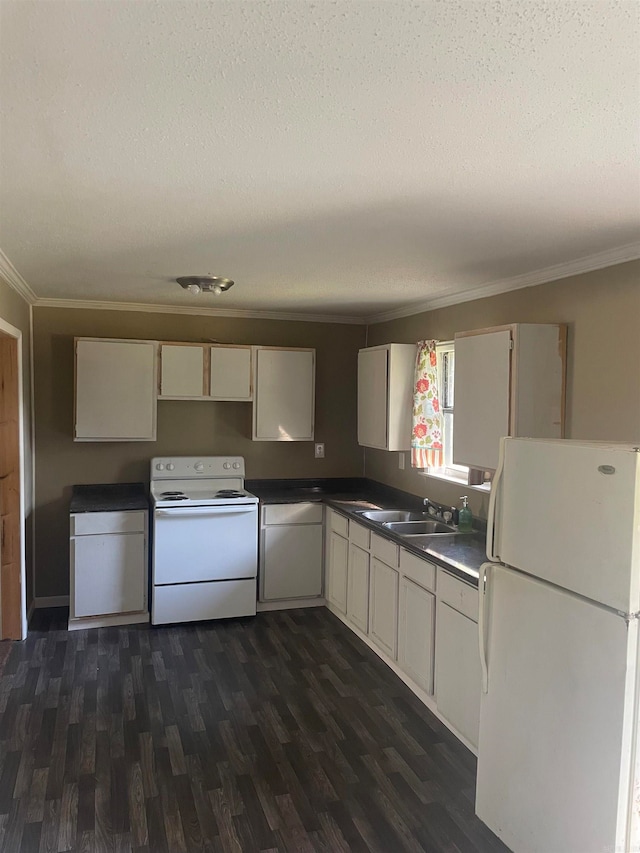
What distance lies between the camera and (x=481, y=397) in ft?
10.8

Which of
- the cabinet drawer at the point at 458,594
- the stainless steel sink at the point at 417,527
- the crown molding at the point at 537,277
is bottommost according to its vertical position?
the cabinet drawer at the point at 458,594

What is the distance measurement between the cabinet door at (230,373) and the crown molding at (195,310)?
38 cm

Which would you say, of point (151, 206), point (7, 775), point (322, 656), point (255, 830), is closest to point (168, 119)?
point (151, 206)

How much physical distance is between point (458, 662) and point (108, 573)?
2.53 m

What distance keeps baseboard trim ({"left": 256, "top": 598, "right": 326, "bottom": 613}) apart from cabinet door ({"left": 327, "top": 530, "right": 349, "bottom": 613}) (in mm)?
138

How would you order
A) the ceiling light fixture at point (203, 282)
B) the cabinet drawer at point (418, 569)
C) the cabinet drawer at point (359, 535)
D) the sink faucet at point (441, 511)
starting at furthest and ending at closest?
the cabinet drawer at point (359, 535)
the sink faucet at point (441, 511)
the ceiling light fixture at point (203, 282)
the cabinet drawer at point (418, 569)

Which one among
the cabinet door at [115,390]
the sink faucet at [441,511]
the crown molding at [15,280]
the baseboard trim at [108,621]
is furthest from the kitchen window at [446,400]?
the crown molding at [15,280]

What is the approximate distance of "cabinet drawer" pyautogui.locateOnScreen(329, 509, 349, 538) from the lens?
4.45 meters

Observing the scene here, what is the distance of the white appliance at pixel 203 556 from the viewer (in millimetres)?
4375

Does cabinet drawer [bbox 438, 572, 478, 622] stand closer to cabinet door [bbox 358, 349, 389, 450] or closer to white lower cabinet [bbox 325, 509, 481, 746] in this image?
white lower cabinet [bbox 325, 509, 481, 746]

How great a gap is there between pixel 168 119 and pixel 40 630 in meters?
3.82

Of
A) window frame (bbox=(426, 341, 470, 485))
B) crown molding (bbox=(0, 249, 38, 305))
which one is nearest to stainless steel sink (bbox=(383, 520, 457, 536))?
window frame (bbox=(426, 341, 470, 485))

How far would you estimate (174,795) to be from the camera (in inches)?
Answer: 102

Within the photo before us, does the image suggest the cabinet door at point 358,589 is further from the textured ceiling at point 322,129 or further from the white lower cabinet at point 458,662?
the textured ceiling at point 322,129
